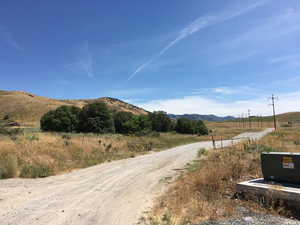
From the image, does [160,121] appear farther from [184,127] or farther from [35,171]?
[35,171]

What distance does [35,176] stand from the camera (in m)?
10.3

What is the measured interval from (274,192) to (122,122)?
4389 cm

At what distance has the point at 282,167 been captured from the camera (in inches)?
229

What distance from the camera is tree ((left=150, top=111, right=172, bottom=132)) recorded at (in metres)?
58.1

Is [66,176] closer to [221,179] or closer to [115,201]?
[115,201]

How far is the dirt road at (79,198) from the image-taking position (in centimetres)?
533

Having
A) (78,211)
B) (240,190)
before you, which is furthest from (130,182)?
(240,190)

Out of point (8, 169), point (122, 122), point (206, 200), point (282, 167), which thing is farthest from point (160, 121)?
point (282, 167)

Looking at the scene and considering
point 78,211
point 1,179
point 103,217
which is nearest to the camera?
point 103,217

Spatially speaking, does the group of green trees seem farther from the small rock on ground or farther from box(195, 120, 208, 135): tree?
the small rock on ground

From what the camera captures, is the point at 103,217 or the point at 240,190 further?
the point at 240,190

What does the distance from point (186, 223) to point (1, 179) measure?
8.76 metres

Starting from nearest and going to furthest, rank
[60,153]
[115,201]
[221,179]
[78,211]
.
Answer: [78,211]
[115,201]
[221,179]
[60,153]

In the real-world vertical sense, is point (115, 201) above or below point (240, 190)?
below
